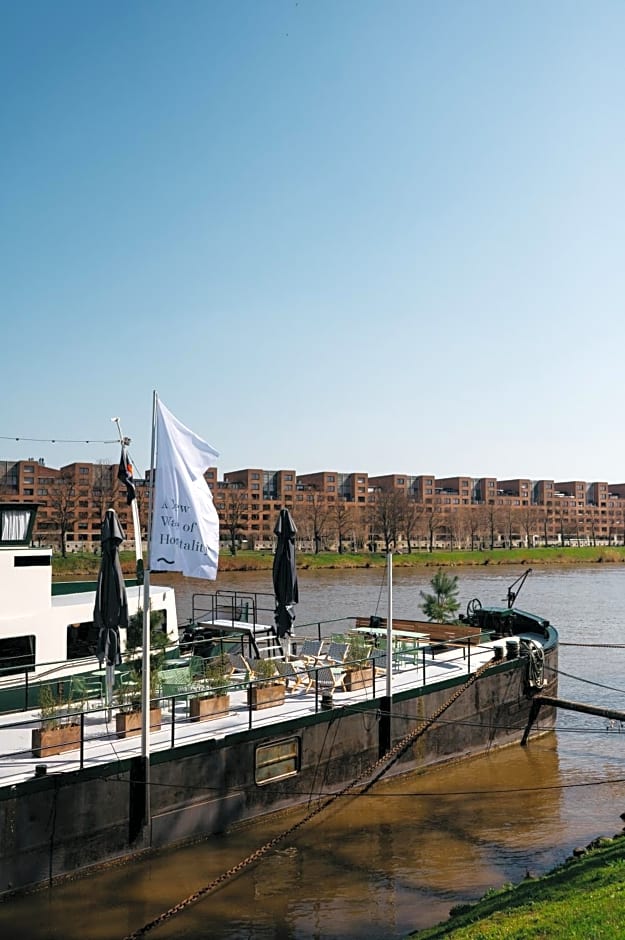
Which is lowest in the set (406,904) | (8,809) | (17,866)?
(406,904)

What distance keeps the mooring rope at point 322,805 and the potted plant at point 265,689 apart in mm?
2063

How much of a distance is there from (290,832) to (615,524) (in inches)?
7257

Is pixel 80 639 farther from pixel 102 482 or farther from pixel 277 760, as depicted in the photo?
pixel 102 482

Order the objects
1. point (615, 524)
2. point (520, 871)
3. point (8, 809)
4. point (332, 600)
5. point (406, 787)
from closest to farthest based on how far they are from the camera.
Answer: point (8, 809) < point (520, 871) < point (406, 787) < point (332, 600) < point (615, 524)

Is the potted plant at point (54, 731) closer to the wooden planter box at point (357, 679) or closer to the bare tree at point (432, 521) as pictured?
the wooden planter box at point (357, 679)

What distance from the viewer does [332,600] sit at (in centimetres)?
5078

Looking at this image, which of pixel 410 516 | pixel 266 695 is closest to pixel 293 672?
pixel 266 695

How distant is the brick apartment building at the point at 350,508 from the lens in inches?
4323

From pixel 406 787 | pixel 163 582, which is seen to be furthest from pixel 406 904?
pixel 163 582

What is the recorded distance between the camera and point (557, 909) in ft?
29.9

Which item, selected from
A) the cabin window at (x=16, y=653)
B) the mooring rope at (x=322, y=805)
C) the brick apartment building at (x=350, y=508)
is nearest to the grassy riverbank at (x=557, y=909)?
the mooring rope at (x=322, y=805)

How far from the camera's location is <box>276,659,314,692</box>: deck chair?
55.5 feet

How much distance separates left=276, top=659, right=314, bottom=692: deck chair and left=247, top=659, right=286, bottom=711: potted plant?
0.53m

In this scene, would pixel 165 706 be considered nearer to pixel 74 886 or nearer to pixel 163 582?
pixel 74 886
